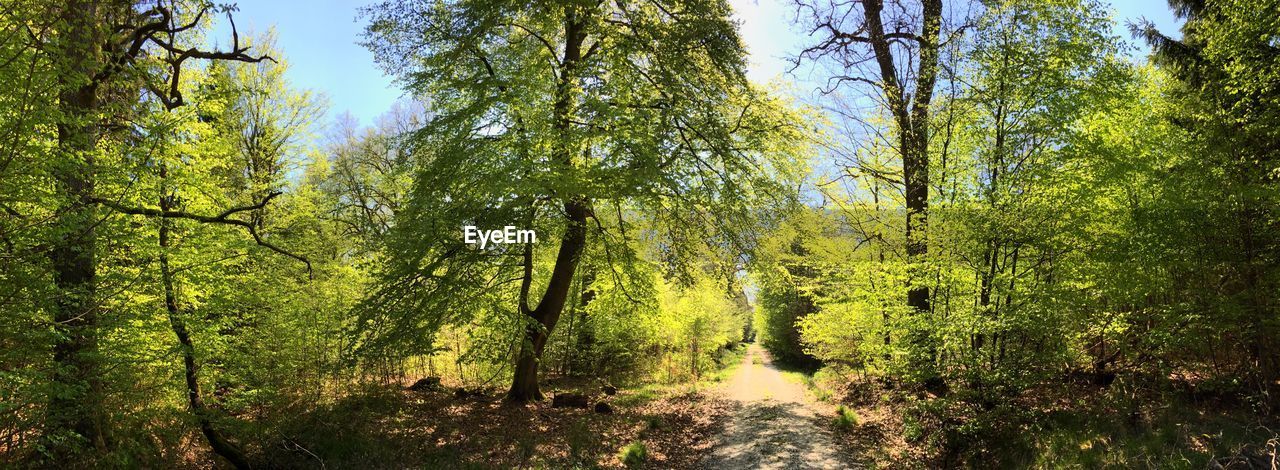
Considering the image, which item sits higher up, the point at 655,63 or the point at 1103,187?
the point at 655,63

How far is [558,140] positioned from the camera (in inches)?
349

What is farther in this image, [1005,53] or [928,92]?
[928,92]

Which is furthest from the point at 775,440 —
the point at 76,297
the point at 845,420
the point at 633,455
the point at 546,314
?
the point at 76,297

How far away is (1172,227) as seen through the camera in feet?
19.9

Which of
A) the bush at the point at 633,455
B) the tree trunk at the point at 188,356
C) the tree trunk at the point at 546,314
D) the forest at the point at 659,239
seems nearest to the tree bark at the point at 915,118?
the forest at the point at 659,239

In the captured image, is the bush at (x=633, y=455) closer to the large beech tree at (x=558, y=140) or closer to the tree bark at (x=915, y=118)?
the large beech tree at (x=558, y=140)

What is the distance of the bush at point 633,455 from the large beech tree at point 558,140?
2.58 meters

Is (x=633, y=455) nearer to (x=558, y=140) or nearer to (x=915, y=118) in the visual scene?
(x=558, y=140)

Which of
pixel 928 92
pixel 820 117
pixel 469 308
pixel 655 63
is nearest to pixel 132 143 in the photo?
pixel 469 308

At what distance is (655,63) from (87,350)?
8.99 metres

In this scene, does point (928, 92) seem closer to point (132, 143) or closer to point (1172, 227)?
point (1172, 227)

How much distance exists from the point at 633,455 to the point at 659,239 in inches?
188

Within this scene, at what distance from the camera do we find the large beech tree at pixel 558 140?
8.88 metres

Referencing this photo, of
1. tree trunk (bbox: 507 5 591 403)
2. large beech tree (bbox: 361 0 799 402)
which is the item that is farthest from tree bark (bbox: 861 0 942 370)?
tree trunk (bbox: 507 5 591 403)
